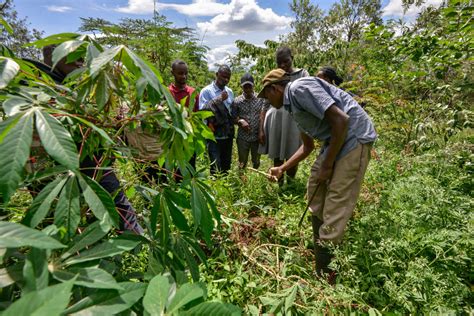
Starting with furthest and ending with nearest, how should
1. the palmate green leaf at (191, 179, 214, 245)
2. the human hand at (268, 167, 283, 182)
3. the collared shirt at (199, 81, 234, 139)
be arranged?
the collared shirt at (199, 81, 234, 139)
the human hand at (268, 167, 283, 182)
the palmate green leaf at (191, 179, 214, 245)

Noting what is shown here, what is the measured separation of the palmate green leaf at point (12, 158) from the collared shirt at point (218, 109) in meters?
2.77

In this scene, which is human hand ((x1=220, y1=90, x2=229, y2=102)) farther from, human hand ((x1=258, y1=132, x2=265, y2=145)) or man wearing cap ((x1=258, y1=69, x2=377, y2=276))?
man wearing cap ((x1=258, y1=69, x2=377, y2=276))

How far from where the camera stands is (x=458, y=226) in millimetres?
1864

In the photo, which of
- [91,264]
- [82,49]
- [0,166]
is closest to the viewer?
[0,166]

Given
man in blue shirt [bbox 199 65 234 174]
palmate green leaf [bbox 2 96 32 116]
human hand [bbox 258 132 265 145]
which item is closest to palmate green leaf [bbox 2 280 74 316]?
palmate green leaf [bbox 2 96 32 116]

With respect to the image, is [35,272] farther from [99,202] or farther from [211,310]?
[211,310]

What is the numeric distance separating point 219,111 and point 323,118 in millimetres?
1890

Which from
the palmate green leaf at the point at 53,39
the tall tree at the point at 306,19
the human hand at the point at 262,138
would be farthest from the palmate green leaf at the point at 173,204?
the tall tree at the point at 306,19

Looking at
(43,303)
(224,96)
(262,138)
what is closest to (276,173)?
(262,138)

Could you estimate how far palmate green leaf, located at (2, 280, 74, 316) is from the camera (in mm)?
371

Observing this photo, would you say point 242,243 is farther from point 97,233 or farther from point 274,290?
point 97,233

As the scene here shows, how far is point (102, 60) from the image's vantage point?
681 millimetres

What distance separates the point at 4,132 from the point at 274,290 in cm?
155

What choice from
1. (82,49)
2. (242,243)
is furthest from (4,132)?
(242,243)
